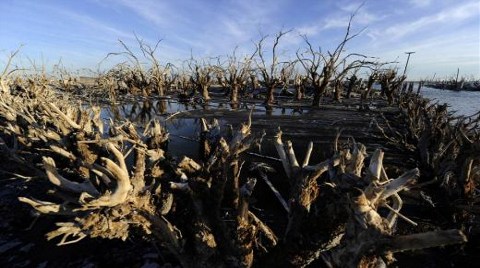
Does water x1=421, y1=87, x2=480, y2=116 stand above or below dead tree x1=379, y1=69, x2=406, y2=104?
below

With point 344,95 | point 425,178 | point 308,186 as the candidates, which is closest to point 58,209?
point 308,186

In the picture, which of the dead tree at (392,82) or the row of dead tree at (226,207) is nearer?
the row of dead tree at (226,207)

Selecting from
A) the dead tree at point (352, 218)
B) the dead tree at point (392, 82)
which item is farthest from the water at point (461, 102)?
the dead tree at point (352, 218)

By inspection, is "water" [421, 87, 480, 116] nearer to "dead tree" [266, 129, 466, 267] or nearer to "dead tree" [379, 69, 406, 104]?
"dead tree" [379, 69, 406, 104]

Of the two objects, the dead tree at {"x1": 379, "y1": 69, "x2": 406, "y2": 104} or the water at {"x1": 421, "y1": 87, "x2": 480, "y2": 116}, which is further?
the dead tree at {"x1": 379, "y1": 69, "x2": 406, "y2": 104}

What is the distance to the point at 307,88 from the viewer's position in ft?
114

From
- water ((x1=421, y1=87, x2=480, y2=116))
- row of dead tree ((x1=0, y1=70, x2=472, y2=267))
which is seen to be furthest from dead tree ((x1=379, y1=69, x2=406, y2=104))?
row of dead tree ((x1=0, y1=70, x2=472, y2=267))

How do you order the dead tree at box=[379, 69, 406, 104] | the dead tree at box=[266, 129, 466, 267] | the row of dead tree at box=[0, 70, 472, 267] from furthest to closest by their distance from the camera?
the dead tree at box=[379, 69, 406, 104] < the row of dead tree at box=[0, 70, 472, 267] < the dead tree at box=[266, 129, 466, 267]

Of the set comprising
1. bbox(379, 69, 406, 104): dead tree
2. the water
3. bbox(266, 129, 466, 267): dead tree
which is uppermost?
bbox(266, 129, 466, 267): dead tree

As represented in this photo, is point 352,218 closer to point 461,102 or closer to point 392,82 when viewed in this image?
point 392,82

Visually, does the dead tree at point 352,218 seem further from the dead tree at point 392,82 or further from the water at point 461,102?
the dead tree at point 392,82

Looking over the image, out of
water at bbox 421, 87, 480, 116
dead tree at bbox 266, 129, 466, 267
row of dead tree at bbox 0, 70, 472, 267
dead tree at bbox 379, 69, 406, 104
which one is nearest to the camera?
dead tree at bbox 266, 129, 466, 267

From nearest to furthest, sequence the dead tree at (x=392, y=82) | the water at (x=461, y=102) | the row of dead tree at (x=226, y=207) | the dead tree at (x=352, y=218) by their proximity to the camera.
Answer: the dead tree at (x=352, y=218), the row of dead tree at (x=226, y=207), the water at (x=461, y=102), the dead tree at (x=392, y=82)

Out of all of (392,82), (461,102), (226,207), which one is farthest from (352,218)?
(461,102)
